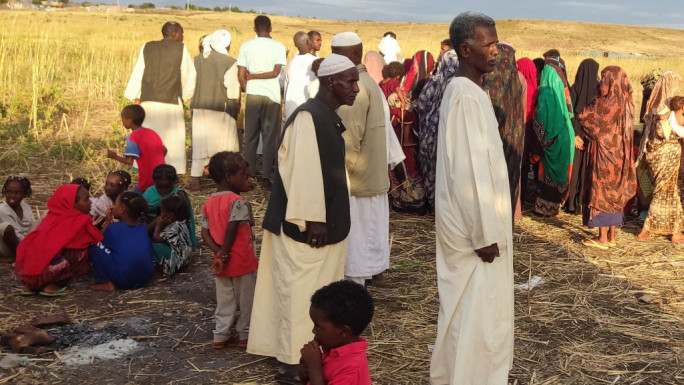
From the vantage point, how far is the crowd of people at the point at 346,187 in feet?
11.0

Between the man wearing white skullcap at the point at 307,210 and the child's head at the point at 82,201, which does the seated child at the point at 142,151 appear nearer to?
the child's head at the point at 82,201

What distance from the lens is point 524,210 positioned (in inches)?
316

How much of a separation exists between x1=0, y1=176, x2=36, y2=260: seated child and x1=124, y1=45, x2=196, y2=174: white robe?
2.55 m

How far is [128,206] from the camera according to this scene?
5.31 metres

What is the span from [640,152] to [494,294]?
4.43 m

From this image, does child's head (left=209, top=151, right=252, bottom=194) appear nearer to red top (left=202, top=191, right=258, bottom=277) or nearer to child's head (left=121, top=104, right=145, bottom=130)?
red top (left=202, top=191, right=258, bottom=277)

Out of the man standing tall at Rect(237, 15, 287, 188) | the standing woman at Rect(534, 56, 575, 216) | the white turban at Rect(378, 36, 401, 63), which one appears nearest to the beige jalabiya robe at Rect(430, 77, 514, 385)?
the standing woman at Rect(534, 56, 575, 216)

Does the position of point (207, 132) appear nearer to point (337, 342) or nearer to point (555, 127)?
point (555, 127)

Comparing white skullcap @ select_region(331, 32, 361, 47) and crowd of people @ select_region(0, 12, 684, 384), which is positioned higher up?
white skullcap @ select_region(331, 32, 361, 47)

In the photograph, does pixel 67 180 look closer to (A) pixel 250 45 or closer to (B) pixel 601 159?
(A) pixel 250 45

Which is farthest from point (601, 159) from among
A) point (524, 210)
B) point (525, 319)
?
point (525, 319)

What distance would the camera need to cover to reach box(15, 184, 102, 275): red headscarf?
16.7 feet

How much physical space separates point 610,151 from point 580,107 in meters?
1.18

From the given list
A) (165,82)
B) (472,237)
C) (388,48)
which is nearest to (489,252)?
(472,237)
